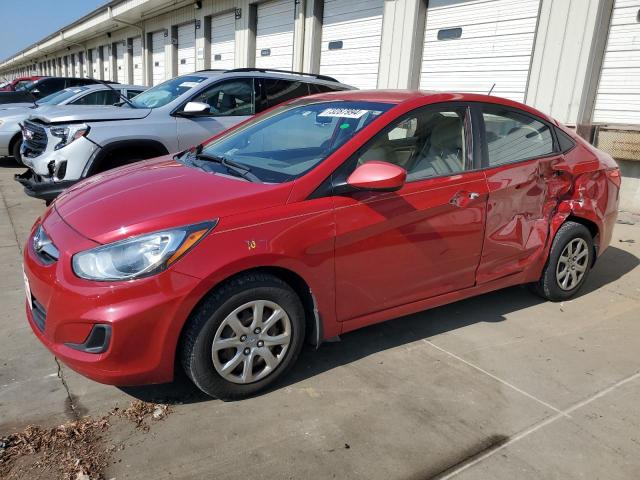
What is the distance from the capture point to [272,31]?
14469 millimetres

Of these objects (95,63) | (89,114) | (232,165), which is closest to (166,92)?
(89,114)

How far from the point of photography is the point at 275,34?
14320mm

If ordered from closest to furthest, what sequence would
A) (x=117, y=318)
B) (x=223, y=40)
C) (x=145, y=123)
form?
(x=117, y=318), (x=145, y=123), (x=223, y=40)

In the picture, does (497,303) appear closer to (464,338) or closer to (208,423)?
(464,338)

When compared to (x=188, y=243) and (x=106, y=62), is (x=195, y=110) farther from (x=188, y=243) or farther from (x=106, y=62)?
(x=106, y=62)

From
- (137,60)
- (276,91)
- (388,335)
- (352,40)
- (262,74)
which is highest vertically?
(352,40)

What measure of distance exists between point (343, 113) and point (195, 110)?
2908 mm

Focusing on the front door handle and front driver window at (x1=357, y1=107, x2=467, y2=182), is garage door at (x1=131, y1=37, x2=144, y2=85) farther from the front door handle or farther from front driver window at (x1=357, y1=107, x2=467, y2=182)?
the front door handle

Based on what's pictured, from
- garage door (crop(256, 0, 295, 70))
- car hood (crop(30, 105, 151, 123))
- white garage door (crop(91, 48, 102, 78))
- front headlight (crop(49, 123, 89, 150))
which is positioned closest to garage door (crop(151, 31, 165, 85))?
garage door (crop(256, 0, 295, 70))

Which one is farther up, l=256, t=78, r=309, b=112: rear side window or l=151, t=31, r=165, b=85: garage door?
l=151, t=31, r=165, b=85: garage door

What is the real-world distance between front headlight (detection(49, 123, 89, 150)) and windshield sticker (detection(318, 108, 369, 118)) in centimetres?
337

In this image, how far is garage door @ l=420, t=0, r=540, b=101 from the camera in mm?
8531

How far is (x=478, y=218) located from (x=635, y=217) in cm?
525

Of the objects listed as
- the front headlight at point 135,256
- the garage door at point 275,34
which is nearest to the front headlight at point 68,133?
the front headlight at point 135,256
